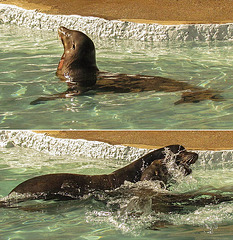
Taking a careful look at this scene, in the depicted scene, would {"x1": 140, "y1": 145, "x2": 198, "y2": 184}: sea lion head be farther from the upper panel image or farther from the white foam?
the white foam

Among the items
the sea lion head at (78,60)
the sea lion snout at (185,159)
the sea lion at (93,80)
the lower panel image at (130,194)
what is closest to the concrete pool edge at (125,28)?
the sea lion at (93,80)

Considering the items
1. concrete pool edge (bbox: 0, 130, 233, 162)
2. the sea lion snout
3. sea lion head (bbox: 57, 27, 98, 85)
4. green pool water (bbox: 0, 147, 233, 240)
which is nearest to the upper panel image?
sea lion head (bbox: 57, 27, 98, 85)

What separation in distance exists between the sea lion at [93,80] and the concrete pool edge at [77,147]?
0.71m

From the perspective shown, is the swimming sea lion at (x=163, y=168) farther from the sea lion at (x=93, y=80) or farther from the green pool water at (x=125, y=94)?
the sea lion at (x=93, y=80)

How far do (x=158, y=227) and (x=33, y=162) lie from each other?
3028 millimetres

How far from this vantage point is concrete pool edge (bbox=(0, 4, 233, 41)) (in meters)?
11.1

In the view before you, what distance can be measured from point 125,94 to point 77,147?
1.06 m

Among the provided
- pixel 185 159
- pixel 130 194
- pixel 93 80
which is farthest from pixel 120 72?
pixel 130 194

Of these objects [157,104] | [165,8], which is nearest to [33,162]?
[157,104]

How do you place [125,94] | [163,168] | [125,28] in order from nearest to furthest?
[163,168] → [125,94] → [125,28]

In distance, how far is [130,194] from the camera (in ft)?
17.2

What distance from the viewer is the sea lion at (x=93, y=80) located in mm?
7020

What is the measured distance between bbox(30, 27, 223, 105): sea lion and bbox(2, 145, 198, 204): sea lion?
1.28m

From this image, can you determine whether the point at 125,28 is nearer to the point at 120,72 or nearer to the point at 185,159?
the point at 120,72
